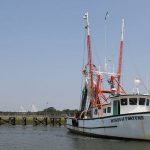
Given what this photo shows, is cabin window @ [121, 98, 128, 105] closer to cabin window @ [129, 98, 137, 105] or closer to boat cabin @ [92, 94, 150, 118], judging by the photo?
boat cabin @ [92, 94, 150, 118]

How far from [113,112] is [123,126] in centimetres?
376

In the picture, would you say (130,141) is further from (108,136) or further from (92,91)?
(92,91)

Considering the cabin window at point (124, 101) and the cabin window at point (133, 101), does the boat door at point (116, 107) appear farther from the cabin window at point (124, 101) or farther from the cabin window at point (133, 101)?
the cabin window at point (133, 101)

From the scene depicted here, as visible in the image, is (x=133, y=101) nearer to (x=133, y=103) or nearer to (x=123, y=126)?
(x=133, y=103)

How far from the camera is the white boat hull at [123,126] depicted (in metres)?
37.6

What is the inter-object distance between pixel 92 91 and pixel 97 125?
1077 cm

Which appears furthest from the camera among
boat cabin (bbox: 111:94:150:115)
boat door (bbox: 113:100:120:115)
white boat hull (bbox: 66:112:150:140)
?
boat door (bbox: 113:100:120:115)

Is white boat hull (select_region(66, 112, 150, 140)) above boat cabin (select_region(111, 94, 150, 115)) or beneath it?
beneath

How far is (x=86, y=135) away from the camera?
49125mm

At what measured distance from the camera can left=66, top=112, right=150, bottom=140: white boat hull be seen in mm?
37594

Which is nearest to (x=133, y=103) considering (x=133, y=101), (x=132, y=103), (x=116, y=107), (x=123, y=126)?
(x=132, y=103)

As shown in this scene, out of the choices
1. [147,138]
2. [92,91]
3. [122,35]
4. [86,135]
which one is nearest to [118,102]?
[147,138]

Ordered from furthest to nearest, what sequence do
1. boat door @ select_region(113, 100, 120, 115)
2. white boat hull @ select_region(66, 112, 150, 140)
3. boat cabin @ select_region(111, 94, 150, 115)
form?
boat door @ select_region(113, 100, 120, 115) < boat cabin @ select_region(111, 94, 150, 115) < white boat hull @ select_region(66, 112, 150, 140)

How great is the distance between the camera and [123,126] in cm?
3944
